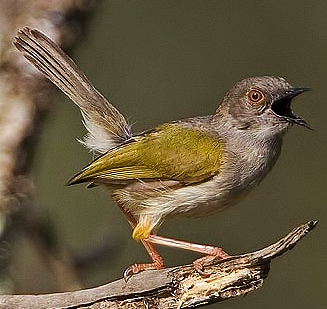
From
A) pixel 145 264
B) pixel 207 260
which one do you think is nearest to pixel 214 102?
pixel 145 264

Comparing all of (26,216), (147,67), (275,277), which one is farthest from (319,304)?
(26,216)

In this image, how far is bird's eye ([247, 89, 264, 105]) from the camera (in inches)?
204

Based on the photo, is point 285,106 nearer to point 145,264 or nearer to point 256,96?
point 256,96

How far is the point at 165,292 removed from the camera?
14.5ft

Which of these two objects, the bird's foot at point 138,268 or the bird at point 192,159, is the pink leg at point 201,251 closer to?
the bird at point 192,159

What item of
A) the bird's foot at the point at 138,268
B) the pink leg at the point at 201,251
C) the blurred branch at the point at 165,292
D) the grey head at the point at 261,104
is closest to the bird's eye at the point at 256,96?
the grey head at the point at 261,104

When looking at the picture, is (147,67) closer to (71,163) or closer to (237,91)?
(71,163)

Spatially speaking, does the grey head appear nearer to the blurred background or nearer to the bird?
the bird

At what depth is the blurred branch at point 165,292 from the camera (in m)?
4.36

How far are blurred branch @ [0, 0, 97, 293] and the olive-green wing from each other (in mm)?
599

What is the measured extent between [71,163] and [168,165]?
5410 mm

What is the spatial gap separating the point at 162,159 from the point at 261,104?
0.57 m

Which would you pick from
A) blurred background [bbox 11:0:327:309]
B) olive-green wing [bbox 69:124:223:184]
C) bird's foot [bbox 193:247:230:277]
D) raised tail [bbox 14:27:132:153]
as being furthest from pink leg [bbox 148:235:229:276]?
blurred background [bbox 11:0:327:309]

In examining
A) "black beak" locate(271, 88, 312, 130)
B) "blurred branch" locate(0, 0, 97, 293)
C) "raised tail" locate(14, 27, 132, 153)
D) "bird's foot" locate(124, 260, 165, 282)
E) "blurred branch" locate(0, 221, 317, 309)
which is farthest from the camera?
"blurred branch" locate(0, 0, 97, 293)
